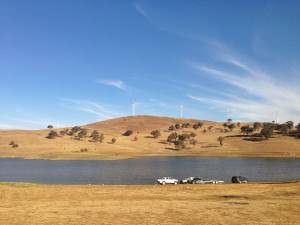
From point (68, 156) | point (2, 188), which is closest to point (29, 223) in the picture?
point (2, 188)

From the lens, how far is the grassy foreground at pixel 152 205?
33.2 meters

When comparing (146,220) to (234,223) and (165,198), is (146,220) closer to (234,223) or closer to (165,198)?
(234,223)

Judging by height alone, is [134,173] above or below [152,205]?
above

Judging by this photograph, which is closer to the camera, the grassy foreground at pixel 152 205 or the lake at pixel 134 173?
the grassy foreground at pixel 152 205

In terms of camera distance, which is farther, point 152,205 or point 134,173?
point 134,173

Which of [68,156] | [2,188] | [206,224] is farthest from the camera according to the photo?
[68,156]

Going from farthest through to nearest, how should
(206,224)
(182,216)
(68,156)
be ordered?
(68,156) < (182,216) < (206,224)

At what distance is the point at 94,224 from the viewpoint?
31.7 metres

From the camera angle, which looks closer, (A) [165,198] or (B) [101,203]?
(B) [101,203]

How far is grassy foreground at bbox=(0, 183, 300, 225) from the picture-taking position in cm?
3325

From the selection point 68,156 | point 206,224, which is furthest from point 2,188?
point 68,156

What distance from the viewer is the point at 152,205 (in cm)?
3962

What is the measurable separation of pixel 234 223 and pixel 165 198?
13.8m

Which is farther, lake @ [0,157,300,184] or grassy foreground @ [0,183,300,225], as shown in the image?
lake @ [0,157,300,184]
